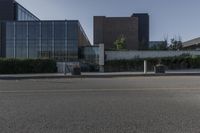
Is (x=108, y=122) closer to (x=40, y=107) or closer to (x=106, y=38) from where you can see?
(x=40, y=107)

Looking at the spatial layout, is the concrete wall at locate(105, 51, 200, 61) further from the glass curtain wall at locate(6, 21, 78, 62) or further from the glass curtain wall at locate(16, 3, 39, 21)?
the glass curtain wall at locate(16, 3, 39, 21)

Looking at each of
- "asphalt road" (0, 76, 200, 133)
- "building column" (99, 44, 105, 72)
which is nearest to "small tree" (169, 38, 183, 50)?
"building column" (99, 44, 105, 72)

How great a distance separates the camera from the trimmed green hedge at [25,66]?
141 feet

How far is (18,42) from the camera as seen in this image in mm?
61250

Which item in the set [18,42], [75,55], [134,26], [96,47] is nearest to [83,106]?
[96,47]

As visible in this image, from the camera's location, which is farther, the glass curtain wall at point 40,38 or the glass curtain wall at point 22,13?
the glass curtain wall at point 22,13

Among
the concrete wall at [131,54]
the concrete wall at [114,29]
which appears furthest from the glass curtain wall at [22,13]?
the concrete wall at [131,54]

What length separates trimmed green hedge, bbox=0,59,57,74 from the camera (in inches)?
1687

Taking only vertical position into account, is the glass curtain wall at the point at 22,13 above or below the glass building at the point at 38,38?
above

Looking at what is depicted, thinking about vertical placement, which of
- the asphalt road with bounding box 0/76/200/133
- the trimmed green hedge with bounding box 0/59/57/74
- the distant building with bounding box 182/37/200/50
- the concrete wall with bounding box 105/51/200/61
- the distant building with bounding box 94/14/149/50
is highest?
the distant building with bounding box 94/14/149/50

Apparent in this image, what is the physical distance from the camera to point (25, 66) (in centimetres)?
4341

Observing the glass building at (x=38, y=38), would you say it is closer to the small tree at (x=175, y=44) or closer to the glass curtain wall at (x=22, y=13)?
the glass curtain wall at (x=22, y=13)

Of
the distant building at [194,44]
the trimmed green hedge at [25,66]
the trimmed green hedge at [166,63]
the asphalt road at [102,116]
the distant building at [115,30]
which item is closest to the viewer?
the asphalt road at [102,116]

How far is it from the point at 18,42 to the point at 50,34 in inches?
208
